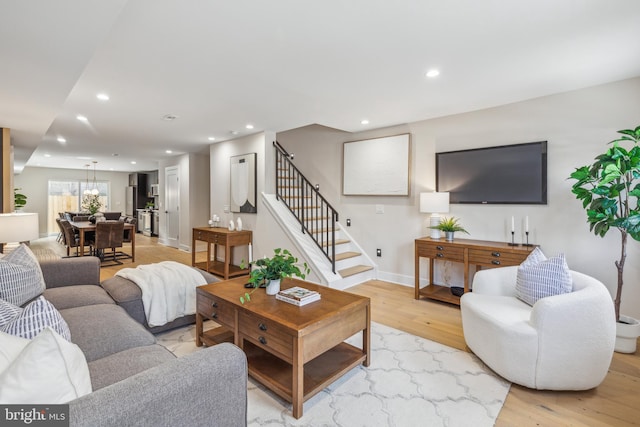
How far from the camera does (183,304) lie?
292 centimetres

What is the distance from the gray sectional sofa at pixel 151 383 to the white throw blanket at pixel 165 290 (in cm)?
76

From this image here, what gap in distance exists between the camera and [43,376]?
0.88 meters

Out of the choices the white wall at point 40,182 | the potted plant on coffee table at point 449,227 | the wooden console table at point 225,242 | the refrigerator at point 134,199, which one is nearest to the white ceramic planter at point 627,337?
the potted plant on coffee table at point 449,227

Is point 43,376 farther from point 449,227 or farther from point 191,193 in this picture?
point 191,193

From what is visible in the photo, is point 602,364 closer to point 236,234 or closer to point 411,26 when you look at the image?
point 411,26

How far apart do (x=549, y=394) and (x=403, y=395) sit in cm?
99

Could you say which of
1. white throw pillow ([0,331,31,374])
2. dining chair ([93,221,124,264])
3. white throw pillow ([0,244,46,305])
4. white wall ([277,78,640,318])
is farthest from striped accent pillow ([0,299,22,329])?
dining chair ([93,221,124,264])

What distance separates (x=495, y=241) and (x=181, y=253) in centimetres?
642

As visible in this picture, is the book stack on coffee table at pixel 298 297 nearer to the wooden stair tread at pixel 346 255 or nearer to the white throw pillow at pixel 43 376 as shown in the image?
the white throw pillow at pixel 43 376

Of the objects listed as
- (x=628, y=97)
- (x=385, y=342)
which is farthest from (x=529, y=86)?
(x=385, y=342)

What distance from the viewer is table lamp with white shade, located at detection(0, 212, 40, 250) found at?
106 inches

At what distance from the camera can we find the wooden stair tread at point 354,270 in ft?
14.9

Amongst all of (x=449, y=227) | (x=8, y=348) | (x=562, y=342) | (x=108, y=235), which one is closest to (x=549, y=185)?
(x=449, y=227)

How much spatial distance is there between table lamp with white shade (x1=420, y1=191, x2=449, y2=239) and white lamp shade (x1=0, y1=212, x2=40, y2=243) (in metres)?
4.25
